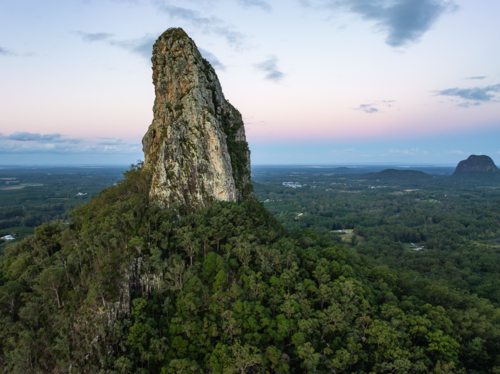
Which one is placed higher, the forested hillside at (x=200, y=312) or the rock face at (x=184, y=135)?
the rock face at (x=184, y=135)

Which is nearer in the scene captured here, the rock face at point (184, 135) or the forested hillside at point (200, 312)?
the forested hillside at point (200, 312)

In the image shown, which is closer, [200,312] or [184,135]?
[200,312]

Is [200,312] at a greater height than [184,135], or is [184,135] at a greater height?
[184,135]

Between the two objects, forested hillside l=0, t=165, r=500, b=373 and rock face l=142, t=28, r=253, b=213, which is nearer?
forested hillside l=0, t=165, r=500, b=373

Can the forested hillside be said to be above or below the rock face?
below
